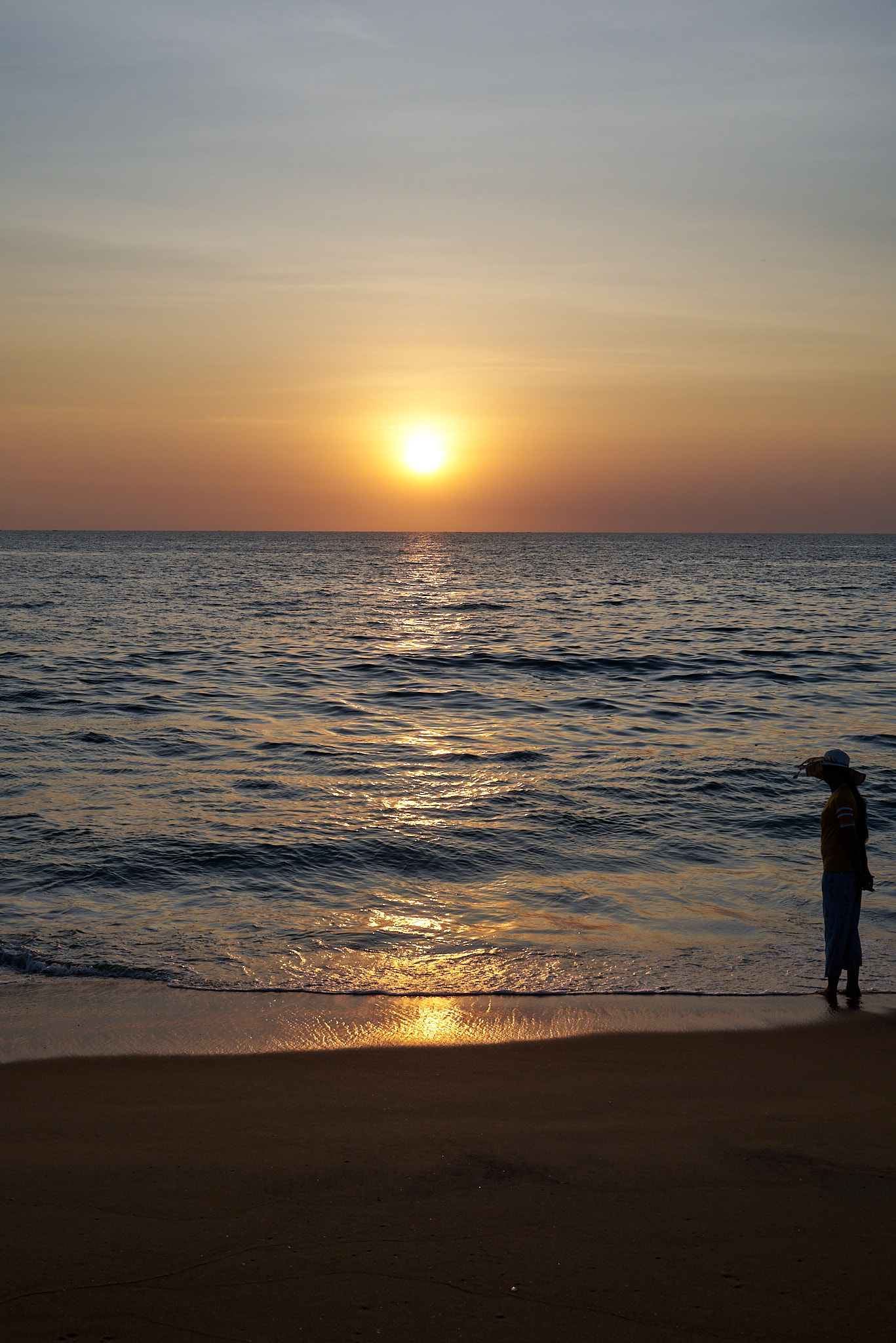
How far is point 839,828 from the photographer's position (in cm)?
747

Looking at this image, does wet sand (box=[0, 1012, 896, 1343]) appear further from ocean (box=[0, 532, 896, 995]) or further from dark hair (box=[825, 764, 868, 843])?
dark hair (box=[825, 764, 868, 843])

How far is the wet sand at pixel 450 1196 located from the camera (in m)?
3.58

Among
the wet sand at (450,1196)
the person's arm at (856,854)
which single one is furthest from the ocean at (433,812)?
the wet sand at (450,1196)

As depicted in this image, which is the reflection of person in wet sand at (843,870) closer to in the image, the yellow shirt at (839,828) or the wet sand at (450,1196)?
the yellow shirt at (839,828)

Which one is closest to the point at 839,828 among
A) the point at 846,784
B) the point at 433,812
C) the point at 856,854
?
the point at 856,854

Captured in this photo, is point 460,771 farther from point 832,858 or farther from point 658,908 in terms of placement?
point 832,858

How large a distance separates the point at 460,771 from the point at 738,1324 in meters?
11.7

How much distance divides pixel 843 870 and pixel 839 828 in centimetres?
33

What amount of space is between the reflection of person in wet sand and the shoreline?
0.28 m

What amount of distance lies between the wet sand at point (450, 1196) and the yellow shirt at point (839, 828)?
62.3 inches

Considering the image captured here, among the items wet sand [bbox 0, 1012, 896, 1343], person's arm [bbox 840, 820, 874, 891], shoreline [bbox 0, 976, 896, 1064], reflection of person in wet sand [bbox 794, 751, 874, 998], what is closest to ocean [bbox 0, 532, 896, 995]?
shoreline [bbox 0, 976, 896, 1064]

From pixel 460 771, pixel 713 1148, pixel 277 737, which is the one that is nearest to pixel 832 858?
pixel 713 1148

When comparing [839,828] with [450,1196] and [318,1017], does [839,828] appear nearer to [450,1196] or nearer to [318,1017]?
[318,1017]

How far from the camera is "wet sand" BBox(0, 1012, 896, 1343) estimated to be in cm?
358
